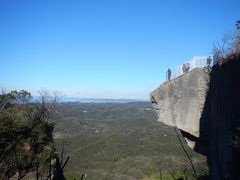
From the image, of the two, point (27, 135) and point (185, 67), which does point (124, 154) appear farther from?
point (27, 135)

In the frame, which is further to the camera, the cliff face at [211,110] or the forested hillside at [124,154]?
the forested hillside at [124,154]

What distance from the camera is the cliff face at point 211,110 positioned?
14867mm

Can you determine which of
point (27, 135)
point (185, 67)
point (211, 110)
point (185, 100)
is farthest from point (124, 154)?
point (211, 110)

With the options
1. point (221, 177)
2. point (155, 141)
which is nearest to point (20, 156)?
point (221, 177)

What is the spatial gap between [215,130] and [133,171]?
64354 mm

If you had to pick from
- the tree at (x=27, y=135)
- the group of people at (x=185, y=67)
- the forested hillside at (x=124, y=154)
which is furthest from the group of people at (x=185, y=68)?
the forested hillside at (x=124, y=154)

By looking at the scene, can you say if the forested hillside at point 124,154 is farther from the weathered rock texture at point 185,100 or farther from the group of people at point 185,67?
the group of people at point 185,67

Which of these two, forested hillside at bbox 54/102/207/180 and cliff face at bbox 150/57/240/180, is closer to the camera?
cliff face at bbox 150/57/240/180

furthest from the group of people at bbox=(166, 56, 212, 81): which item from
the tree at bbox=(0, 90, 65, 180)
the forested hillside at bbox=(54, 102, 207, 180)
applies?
the forested hillside at bbox=(54, 102, 207, 180)

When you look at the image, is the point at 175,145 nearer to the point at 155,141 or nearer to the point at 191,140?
the point at 155,141

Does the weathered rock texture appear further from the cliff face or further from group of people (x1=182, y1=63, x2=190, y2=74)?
group of people (x1=182, y1=63, x2=190, y2=74)

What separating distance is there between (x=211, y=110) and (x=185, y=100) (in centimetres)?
444

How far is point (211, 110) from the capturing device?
762 inches

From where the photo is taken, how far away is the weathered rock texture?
74.2ft
